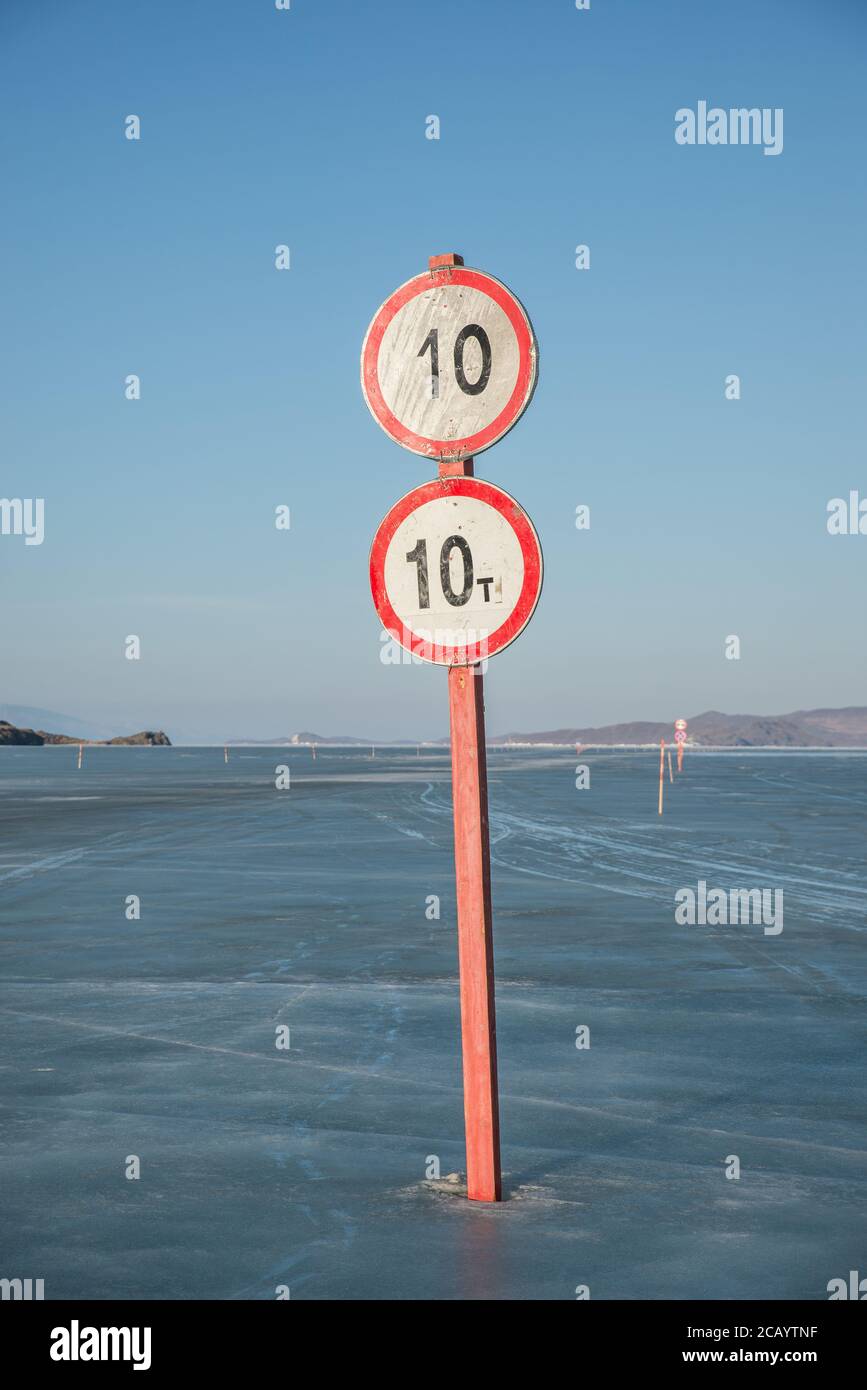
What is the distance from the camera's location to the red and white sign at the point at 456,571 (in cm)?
533

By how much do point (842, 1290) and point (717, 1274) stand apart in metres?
0.41

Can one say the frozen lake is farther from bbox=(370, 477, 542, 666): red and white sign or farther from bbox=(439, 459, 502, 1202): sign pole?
bbox=(370, 477, 542, 666): red and white sign

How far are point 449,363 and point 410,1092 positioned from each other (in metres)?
3.72

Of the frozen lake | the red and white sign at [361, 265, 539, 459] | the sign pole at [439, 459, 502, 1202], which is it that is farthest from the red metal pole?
the frozen lake

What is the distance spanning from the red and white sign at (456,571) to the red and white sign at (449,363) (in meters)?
0.24

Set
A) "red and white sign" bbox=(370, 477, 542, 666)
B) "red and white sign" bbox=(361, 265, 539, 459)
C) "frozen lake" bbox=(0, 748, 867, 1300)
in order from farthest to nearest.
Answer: "red and white sign" bbox=(361, 265, 539, 459)
"red and white sign" bbox=(370, 477, 542, 666)
"frozen lake" bbox=(0, 748, 867, 1300)

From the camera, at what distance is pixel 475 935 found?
5516 millimetres

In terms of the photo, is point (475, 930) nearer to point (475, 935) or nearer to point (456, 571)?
point (475, 935)

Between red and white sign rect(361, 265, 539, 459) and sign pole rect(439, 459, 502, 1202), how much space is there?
169 mm

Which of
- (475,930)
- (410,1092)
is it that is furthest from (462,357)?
(410,1092)

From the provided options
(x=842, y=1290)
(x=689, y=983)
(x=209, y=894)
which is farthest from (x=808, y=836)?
(x=842, y=1290)

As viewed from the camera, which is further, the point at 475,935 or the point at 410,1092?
the point at 410,1092

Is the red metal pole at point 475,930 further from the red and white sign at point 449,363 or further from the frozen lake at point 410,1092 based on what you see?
the frozen lake at point 410,1092

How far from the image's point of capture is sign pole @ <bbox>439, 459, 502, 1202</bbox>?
5496 mm
